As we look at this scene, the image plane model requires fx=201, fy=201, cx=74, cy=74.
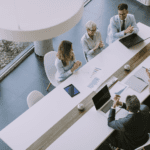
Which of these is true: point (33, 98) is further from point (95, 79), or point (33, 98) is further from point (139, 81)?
point (139, 81)

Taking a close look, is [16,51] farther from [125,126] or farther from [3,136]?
[125,126]

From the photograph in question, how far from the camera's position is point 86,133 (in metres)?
2.62

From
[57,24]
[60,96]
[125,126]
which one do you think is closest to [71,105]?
[60,96]

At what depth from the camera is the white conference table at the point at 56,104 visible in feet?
8.62

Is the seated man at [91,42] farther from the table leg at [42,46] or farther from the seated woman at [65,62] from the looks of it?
the table leg at [42,46]

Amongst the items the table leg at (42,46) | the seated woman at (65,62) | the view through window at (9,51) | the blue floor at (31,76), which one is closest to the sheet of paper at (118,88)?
the seated woman at (65,62)

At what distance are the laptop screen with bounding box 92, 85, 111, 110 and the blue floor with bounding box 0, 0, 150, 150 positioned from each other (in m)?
1.53

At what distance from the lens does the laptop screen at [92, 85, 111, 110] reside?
275 centimetres

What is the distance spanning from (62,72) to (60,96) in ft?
1.55

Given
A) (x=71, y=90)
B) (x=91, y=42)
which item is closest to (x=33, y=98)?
(x=71, y=90)

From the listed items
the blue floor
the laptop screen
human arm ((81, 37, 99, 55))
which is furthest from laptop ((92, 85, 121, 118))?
the blue floor

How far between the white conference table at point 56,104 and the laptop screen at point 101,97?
0.28 m

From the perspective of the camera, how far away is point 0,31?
895mm

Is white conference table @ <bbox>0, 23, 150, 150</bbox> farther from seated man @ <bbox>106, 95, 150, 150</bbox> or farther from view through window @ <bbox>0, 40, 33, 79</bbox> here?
view through window @ <bbox>0, 40, 33, 79</bbox>
